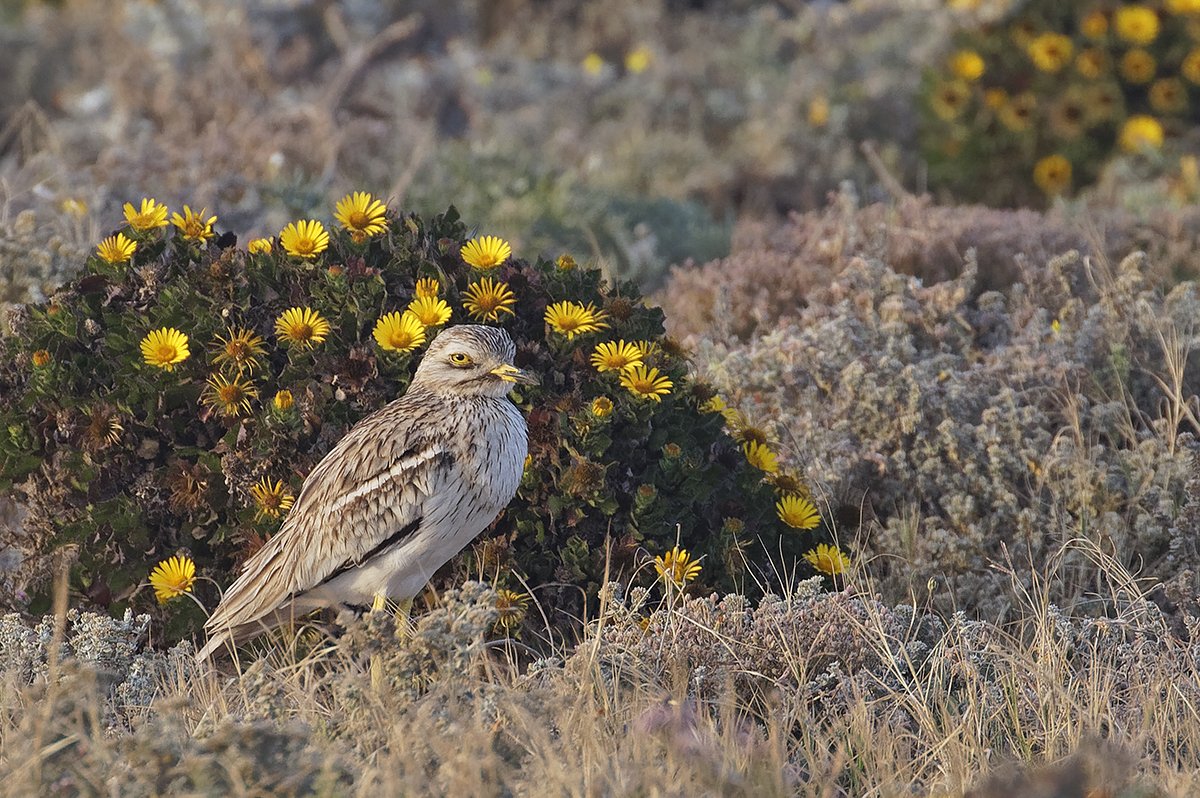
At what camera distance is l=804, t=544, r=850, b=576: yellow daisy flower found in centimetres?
488

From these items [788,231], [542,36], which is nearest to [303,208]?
[788,231]

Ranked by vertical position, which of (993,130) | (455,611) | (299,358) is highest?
(299,358)

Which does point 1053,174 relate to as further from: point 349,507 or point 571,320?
point 349,507

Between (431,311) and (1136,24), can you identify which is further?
(1136,24)

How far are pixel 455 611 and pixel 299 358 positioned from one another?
1.22 metres

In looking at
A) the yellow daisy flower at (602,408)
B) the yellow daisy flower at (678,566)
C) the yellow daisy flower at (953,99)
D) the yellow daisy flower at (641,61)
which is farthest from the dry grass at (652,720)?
the yellow daisy flower at (641,61)

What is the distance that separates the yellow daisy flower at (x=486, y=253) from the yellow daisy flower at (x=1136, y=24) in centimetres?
757

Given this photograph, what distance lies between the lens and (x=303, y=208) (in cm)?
821

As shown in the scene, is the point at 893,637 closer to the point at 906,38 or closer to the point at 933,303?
the point at 933,303

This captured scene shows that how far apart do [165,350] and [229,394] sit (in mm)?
287

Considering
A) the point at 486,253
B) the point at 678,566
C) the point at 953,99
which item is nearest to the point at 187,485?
the point at 486,253

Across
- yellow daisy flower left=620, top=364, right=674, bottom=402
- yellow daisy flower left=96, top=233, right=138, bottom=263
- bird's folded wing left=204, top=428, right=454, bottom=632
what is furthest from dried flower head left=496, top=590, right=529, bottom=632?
yellow daisy flower left=96, top=233, right=138, bottom=263

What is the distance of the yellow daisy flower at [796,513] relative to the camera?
16.1 ft

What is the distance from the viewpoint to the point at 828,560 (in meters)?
4.91
